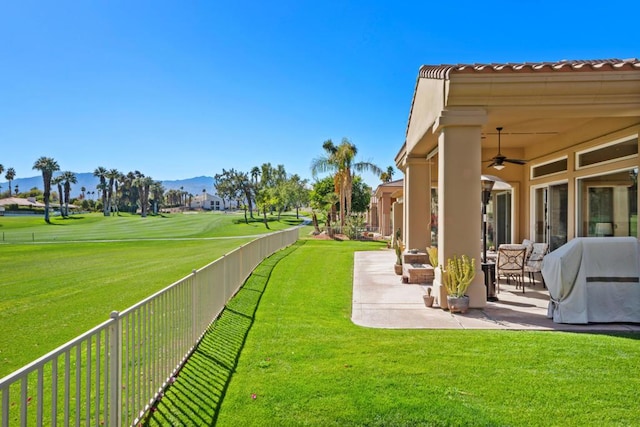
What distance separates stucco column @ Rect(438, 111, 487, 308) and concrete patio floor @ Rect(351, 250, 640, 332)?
634 millimetres

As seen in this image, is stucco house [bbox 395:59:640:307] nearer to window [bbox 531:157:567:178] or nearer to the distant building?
window [bbox 531:157:567:178]

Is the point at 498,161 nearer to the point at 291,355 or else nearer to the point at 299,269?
the point at 299,269

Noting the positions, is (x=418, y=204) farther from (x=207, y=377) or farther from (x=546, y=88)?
(x=207, y=377)

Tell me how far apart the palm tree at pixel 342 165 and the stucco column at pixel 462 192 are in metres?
21.6

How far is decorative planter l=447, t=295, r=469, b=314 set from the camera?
6.96m

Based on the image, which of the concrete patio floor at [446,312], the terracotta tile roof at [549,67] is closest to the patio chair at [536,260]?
the concrete patio floor at [446,312]

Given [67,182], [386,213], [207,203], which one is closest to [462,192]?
[386,213]

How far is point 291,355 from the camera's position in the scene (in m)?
4.84

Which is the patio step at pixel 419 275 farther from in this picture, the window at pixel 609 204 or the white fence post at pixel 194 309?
the white fence post at pixel 194 309

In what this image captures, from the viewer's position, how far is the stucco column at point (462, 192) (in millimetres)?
7270

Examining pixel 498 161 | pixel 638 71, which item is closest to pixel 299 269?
pixel 498 161

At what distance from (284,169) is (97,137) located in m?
39.5

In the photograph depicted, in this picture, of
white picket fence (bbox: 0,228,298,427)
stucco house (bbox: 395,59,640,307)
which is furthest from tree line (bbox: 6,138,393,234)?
white picket fence (bbox: 0,228,298,427)

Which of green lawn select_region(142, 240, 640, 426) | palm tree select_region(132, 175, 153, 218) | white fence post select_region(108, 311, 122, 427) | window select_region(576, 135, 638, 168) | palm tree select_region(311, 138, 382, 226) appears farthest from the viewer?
palm tree select_region(132, 175, 153, 218)
